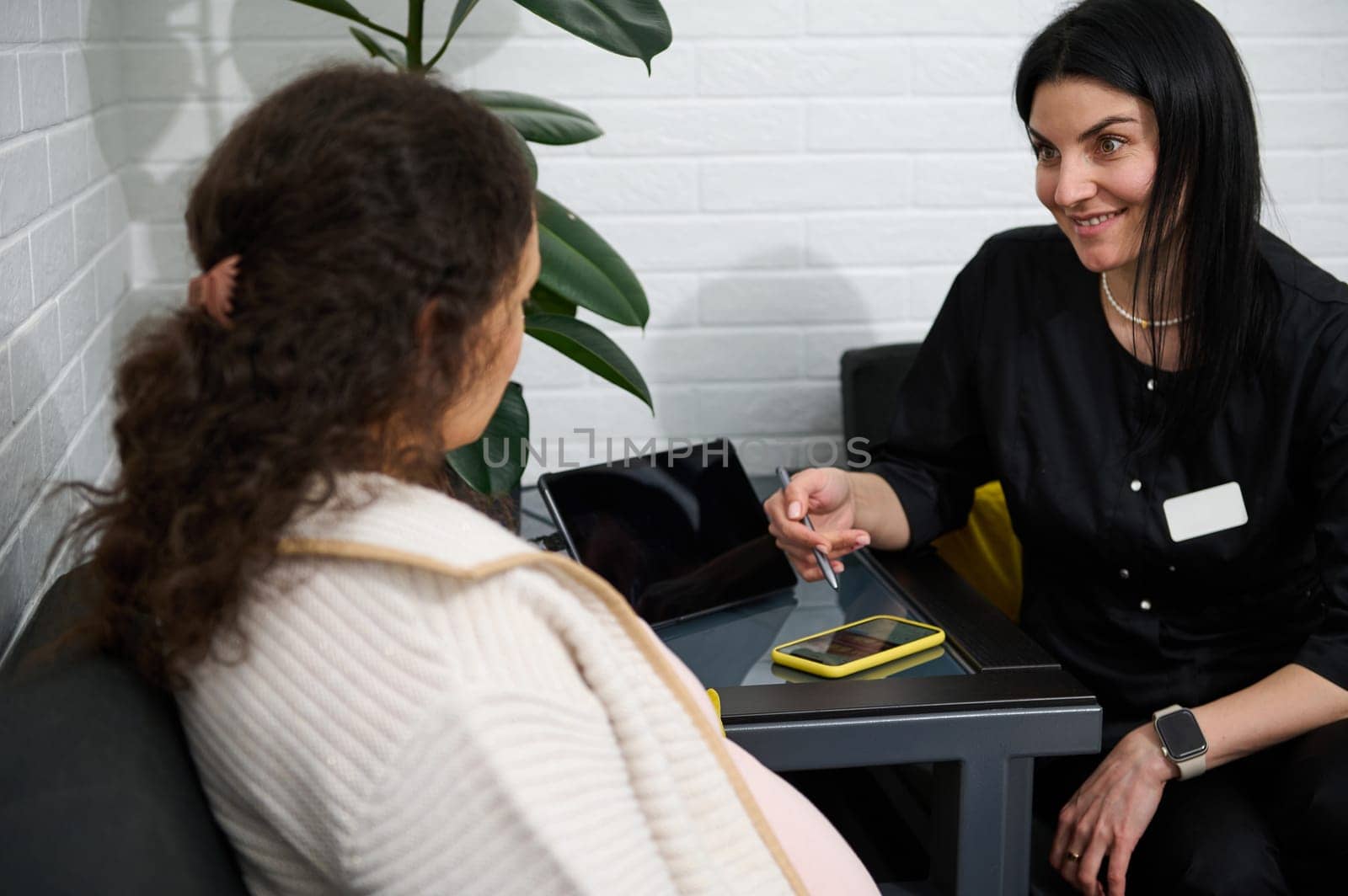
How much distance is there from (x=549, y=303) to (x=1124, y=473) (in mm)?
742

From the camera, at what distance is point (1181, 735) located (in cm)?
142

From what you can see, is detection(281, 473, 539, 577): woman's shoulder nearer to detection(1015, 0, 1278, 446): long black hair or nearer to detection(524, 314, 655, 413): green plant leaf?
detection(524, 314, 655, 413): green plant leaf

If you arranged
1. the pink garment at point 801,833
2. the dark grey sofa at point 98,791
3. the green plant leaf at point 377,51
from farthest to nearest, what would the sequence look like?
the green plant leaf at point 377,51, the pink garment at point 801,833, the dark grey sofa at point 98,791

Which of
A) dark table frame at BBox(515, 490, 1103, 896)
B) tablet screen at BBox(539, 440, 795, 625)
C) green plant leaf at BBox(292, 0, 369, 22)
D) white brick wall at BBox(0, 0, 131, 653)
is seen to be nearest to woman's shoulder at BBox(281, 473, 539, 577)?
white brick wall at BBox(0, 0, 131, 653)

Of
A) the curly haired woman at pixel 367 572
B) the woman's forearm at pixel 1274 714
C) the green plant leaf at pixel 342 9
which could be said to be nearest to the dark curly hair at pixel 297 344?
the curly haired woman at pixel 367 572

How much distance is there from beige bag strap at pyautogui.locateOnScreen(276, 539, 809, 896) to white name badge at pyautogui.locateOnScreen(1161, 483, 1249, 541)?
0.83 m

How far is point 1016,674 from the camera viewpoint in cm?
129

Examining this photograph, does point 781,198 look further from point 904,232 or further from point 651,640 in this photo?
point 651,640

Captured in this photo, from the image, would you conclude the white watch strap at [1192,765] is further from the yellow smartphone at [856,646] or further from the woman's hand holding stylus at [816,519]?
the woman's hand holding stylus at [816,519]

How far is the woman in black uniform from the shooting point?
1416 mm

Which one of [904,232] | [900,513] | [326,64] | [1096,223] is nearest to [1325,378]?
[1096,223]

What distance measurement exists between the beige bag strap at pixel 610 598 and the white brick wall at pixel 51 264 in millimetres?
333

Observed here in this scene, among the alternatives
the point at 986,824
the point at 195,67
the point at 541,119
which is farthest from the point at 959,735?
the point at 195,67

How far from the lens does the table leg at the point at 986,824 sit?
1246mm
